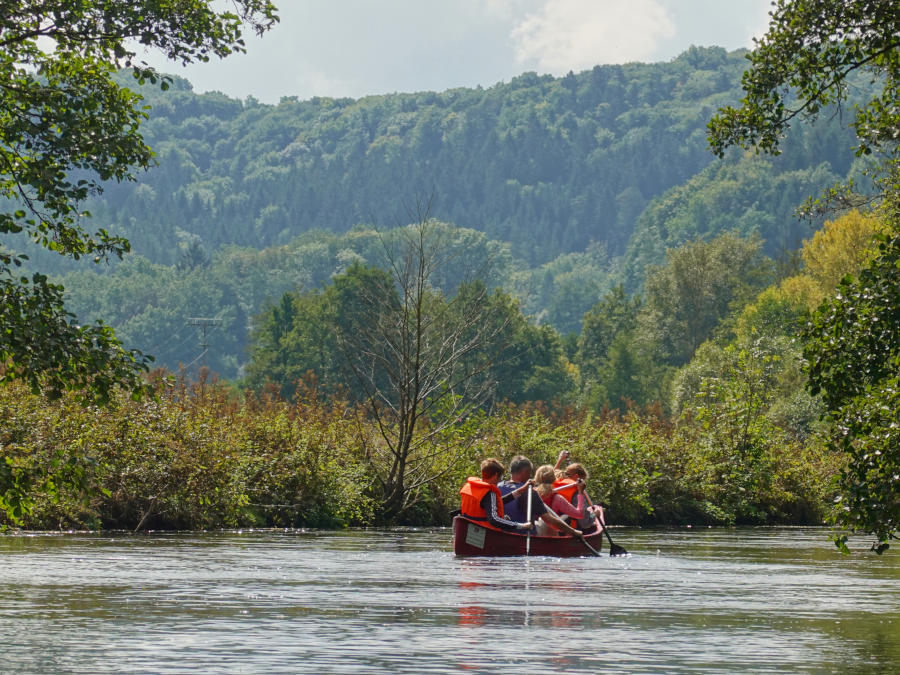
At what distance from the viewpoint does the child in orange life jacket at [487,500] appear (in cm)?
2425

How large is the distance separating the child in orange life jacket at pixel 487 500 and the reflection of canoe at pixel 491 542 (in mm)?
155

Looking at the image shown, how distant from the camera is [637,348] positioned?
123 metres

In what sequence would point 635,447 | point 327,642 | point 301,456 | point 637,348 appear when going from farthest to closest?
1. point 637,348
2. point 635,447
3. point 301,456
4. point 327,642

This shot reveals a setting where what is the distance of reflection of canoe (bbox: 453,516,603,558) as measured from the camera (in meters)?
24.2

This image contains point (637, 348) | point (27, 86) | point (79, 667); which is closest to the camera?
point (79, 667)

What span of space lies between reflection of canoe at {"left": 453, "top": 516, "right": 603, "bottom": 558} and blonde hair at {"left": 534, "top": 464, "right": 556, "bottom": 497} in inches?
40.1

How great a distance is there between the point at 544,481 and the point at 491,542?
2380 millimetres

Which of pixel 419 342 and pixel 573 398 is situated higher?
pixel 573 398

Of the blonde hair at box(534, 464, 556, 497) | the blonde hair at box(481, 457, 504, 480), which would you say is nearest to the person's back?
the blonde hair at box(534, 464, 556, 497)

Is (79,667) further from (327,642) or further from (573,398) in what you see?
(573,398)

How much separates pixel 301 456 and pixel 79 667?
20.7m

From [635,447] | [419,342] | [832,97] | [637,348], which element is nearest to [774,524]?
[635,447]

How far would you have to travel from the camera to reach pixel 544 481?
26469 millimetres

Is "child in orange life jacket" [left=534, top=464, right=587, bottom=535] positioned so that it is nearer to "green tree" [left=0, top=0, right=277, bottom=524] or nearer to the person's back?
the person's back
